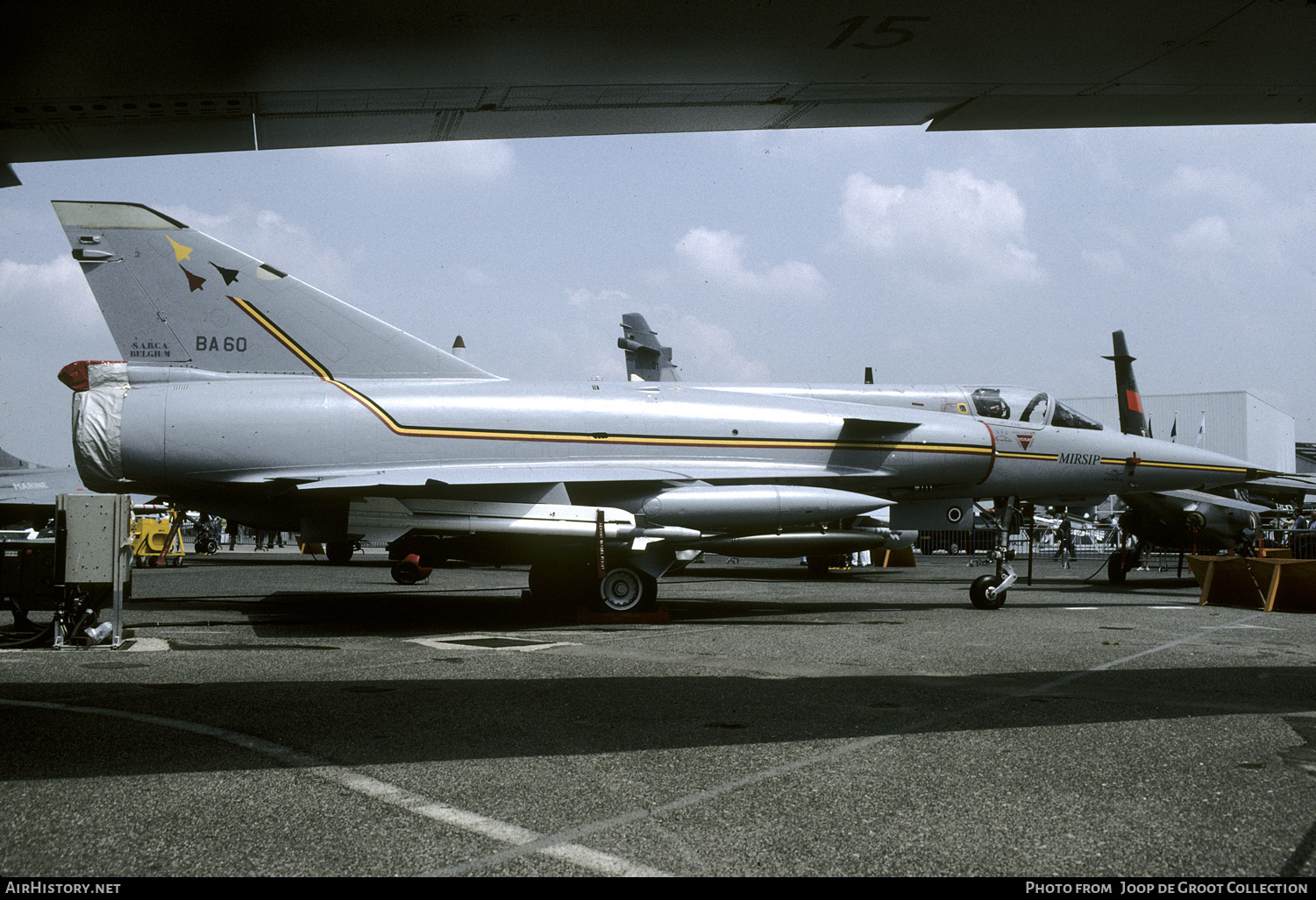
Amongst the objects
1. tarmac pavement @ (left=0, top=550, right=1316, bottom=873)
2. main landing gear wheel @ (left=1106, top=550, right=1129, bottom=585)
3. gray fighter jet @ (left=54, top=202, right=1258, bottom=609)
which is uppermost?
gray fighter jet @ (left=54, top=202, right=1258, bottom=609)

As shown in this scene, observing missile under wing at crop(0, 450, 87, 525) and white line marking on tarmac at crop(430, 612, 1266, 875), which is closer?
white line marking on tarmac at crop(430, 612, 1266, 875)

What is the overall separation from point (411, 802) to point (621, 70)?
332 centimetres

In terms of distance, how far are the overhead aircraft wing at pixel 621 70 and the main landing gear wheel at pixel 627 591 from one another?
7248 millimetres

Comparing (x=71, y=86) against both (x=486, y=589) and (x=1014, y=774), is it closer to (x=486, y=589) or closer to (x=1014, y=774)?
(x=1014, y=774)

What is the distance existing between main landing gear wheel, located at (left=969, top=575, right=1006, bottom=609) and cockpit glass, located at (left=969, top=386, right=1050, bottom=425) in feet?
8.50

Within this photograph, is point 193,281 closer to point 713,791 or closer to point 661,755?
point 661,755

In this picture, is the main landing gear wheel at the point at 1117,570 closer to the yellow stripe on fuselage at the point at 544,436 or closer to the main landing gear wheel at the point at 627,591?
the yellow stripe on fuselage at the point at 544,436

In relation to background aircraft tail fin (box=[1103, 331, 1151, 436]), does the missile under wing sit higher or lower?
lower

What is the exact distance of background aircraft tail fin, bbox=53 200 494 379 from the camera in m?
10.9

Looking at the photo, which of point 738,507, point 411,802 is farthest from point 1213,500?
point 411,802

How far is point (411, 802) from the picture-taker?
12.1ft

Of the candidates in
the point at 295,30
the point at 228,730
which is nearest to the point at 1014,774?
the point at 228,730

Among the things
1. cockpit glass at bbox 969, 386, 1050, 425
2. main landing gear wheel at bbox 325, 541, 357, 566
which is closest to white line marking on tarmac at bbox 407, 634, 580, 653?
cockpit glass at bbox 969, 386, 1050, 425

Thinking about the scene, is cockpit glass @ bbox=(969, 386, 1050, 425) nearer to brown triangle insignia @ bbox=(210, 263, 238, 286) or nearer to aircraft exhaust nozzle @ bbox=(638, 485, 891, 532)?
aircraft exhaust nozzle @ bbox=(638, 485, 891, 532)
